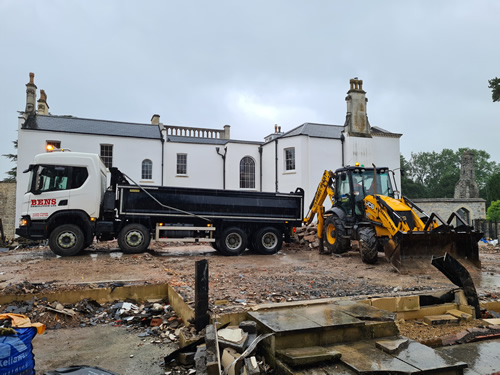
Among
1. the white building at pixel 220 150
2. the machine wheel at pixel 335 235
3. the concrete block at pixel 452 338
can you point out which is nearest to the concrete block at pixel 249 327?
the concrete block at pixel 452 338

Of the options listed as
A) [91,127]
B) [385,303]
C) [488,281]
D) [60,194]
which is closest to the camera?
[385,303]

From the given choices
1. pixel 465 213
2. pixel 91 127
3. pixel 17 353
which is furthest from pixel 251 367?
pixel 465 213

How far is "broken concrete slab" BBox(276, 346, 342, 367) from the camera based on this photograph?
9.62 ft

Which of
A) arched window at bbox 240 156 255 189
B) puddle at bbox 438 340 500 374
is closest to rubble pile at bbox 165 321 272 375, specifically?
puddle at bbox 438 340 500 374

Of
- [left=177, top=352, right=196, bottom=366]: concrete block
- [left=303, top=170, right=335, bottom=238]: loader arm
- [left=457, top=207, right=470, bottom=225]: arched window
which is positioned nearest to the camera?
[left=177, top=352, right=196, bottom=366]: concrete block

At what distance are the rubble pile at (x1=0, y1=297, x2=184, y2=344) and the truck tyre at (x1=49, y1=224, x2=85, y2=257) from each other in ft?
17.6

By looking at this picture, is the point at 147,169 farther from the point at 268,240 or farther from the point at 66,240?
the point at 268,240

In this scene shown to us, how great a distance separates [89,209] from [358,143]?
1822 centimetres

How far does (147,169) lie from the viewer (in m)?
23.4

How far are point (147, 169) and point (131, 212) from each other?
1279cm

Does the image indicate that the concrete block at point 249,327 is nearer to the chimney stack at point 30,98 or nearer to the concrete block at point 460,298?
the concrete block at point 460,298

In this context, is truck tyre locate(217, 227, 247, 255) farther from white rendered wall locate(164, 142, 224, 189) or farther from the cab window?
white rendered wall locate(164, 142, 224, 189)

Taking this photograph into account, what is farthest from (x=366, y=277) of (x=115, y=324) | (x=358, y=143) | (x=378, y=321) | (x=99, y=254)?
(x=358, y=143)

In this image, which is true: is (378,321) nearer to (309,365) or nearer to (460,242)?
(309,365)
